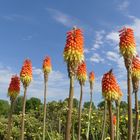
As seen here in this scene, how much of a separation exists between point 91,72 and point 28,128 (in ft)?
33.6

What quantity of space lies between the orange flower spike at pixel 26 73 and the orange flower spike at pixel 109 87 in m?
5.20

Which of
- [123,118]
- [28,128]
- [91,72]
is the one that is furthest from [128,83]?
[28,128]

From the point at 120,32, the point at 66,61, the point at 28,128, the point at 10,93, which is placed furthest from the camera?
the point at 28,128

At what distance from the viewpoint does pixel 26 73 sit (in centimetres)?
1547

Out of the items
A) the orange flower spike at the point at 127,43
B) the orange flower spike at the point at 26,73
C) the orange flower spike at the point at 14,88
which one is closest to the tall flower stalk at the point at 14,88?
the orange flower spike at the point at 14,88

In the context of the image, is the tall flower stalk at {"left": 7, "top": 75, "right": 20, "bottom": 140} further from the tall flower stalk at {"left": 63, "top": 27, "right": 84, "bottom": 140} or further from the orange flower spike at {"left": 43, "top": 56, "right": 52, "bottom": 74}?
the orange flower spike at {"left": 43, "top": 56, "right": 52, "bottom": 74}

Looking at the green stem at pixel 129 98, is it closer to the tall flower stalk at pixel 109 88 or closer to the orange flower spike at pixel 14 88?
the tall flower stalk at pixel 109 88

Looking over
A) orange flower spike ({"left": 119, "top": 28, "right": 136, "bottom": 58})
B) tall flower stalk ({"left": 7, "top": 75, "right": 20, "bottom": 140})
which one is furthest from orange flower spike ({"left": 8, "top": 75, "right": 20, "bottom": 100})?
orange flower spike ({"left": 119, "top": 28, "right": 136, "bottom": 58})

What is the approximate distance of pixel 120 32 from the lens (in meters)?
11.8

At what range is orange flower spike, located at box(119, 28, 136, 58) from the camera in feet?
37.3

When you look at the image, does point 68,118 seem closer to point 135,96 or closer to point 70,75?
point 70,75

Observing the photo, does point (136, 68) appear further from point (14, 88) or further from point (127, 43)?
point (14, 88)

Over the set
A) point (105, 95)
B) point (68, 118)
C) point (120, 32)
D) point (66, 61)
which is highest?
point (120, 32)

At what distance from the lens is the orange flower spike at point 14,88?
14555 millimetres
